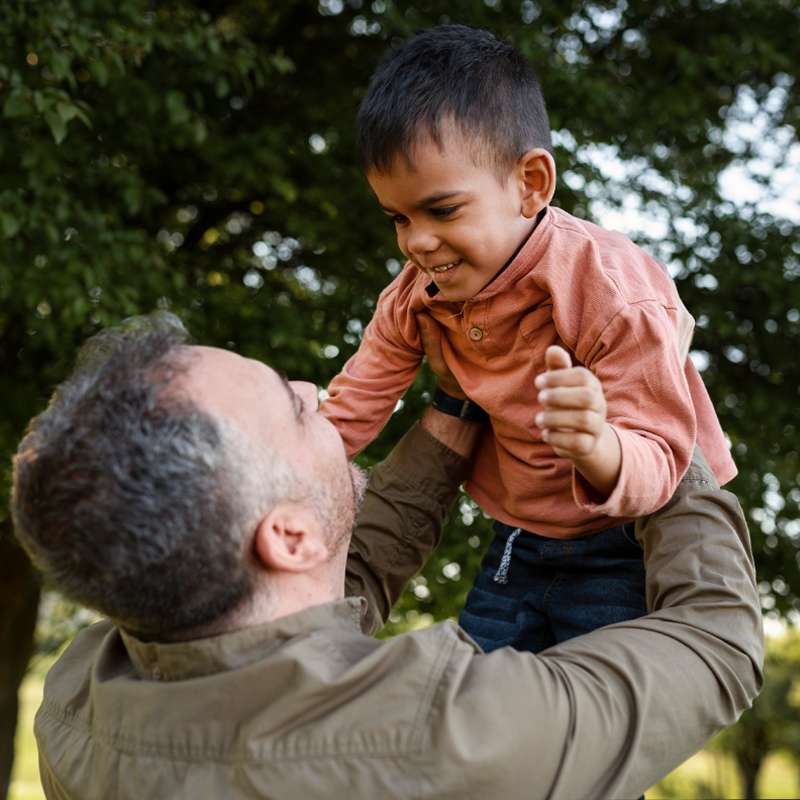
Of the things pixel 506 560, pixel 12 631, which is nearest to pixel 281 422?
pixel 506 560

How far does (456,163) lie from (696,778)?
1459 centimetres

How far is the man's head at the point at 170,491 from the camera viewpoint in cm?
169

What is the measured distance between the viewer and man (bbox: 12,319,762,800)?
1633mm

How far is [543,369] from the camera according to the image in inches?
87.3

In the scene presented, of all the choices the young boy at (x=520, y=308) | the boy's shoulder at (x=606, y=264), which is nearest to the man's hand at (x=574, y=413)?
the young boy at (x=520, y=308)

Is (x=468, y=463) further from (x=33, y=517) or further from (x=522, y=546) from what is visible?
(x=33, y=517)

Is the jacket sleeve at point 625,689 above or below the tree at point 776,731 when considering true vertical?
above

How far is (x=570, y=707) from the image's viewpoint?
1671 millimetres

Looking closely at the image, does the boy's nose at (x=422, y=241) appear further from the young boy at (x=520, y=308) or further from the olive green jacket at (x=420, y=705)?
the olive green jacket at (x=420, y=705)

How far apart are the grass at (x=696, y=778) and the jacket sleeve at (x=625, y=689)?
1181 centimetres

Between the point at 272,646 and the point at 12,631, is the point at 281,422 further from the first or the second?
the point at 12,631

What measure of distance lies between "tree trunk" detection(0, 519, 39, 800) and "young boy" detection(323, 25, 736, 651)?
17.4 ft

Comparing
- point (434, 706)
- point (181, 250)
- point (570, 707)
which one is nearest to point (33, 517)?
point (434, 706)

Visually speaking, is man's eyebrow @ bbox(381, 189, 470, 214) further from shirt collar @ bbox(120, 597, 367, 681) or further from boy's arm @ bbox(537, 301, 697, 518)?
shirt collar @ bbox(120, 597, 367, 681)
